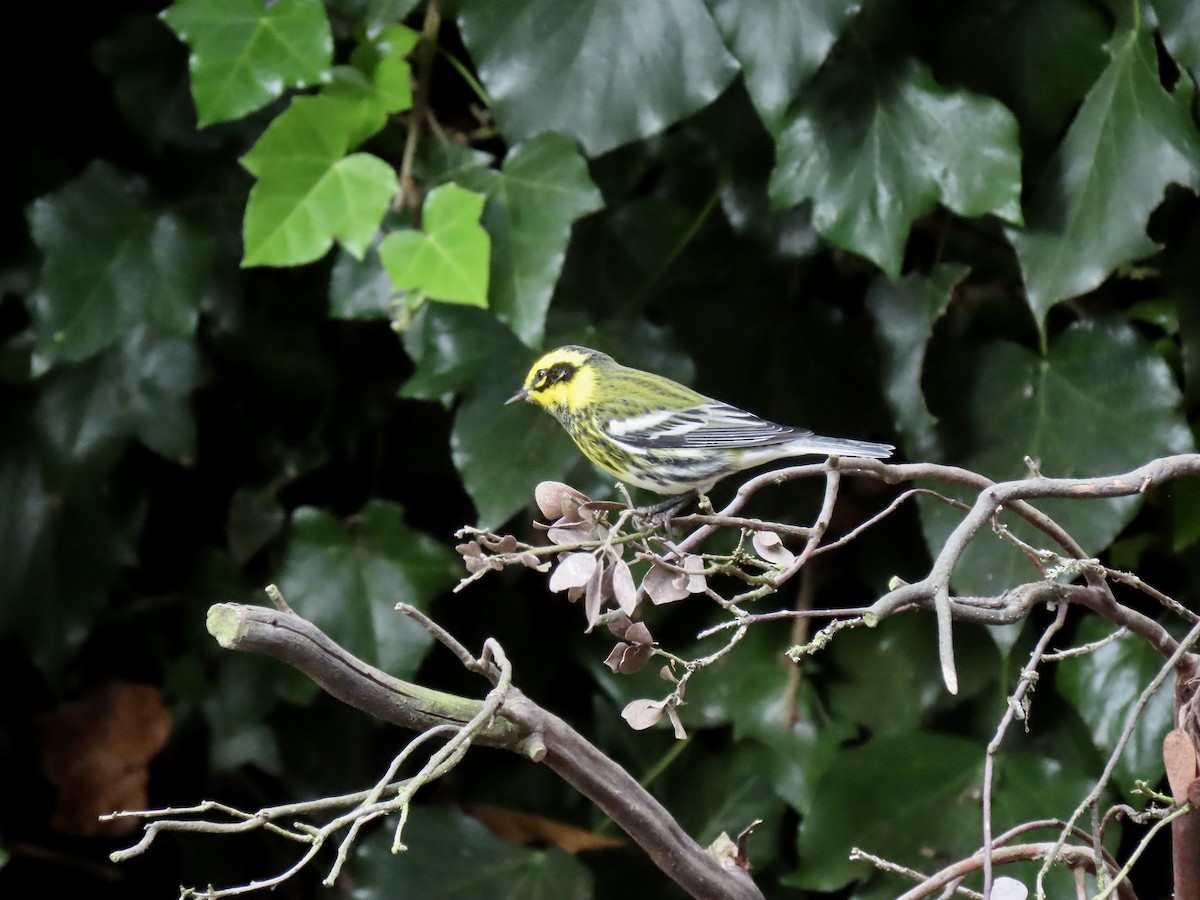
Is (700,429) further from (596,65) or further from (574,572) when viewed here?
(596,65)

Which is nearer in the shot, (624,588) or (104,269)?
(624,588)

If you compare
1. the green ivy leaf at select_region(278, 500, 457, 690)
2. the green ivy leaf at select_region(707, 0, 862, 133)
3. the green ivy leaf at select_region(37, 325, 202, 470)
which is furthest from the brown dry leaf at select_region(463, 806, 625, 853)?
the green ivy leaf at select_region(707, 0, 862, 133)

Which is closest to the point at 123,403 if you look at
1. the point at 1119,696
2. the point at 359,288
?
the point at 359,288

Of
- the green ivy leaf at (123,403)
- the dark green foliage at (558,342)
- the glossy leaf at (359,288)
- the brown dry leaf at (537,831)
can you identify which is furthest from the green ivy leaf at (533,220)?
the brown dry leaf at (537,831)

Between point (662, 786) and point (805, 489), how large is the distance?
0.34 m

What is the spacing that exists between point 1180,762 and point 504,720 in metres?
0.26

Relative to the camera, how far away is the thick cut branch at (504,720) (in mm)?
443

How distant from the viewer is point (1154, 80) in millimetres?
950

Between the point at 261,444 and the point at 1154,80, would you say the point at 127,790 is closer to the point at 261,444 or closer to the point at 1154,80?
the point at 261,444

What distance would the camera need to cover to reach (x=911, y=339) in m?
1.03

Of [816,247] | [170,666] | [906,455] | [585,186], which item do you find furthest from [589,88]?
[170,666]

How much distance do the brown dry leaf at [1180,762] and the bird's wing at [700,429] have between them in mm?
256

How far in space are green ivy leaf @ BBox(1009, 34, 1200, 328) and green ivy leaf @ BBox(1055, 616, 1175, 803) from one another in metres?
0.30

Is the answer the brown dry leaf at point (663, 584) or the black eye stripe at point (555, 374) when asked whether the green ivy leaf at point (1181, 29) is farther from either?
the brown dry leaf at point (663, 584)
